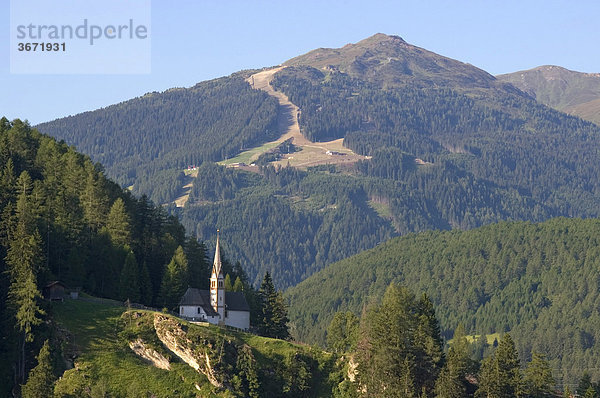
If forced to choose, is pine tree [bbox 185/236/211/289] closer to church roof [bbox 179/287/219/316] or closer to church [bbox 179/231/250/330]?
church [bbox 179/231/250/330]

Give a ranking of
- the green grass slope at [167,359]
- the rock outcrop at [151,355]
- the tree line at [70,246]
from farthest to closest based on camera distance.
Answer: the rock outcrop at [151,355] → the tree line at [70,246] → the green grass slope at [167,359]

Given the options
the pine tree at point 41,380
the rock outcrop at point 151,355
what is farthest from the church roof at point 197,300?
the pine tree at point 41,380

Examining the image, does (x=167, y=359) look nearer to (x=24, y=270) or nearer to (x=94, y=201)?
(x=24, y=270)

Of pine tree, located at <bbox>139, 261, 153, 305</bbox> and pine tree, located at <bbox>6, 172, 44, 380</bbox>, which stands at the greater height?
pine tree, located at <bbox>6, 172, 44, 380</bbox>

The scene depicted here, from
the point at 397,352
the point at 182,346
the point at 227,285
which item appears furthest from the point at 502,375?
the point at 227,285

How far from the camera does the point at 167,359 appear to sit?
122562 mm

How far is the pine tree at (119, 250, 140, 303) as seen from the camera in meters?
135

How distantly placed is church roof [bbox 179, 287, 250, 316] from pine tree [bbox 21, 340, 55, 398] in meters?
23.4

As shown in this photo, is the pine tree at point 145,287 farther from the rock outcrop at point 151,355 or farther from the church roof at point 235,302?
the rock outcrop at point 151,355

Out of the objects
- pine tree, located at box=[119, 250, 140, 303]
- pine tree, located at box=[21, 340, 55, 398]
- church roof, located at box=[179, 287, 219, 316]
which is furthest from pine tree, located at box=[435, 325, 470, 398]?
pine tree, located at box=[21, 340, 55, 398]

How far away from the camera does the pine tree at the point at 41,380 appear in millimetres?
113000

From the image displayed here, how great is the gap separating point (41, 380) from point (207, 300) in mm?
28352

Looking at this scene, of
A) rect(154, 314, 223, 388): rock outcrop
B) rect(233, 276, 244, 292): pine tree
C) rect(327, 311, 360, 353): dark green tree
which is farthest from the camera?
rect(233, 276, 244, 292): pine tree

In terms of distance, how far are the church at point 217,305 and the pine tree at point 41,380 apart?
22.3 m
